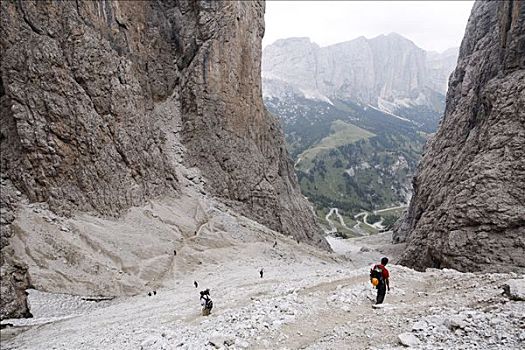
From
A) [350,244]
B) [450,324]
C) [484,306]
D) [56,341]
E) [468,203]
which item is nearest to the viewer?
[450,324]

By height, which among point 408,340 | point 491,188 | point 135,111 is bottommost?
point 408,340

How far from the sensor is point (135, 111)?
1784 inches

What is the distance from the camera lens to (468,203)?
26.3 metres

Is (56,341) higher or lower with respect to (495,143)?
lower

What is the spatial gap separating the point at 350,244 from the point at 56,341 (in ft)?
238

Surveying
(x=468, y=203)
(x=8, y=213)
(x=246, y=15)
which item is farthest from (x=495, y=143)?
(x=246, y=15)

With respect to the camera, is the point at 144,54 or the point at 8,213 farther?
the point at 144,54

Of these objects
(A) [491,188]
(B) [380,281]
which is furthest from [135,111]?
(B) [380,281]

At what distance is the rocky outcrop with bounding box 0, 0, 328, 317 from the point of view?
35812 millimetres

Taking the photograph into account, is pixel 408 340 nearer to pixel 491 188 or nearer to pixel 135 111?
pixel 491 188

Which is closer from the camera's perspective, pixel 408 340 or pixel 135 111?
pixel 408 340

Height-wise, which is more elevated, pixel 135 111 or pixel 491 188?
pixel 135 111

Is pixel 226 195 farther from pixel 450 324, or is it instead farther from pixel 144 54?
pixel 450 324

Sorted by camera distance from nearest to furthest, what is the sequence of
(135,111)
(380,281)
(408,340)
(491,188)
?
1. (408,340)
2. (380,281)
3. (491,188)
4. (135,111)
